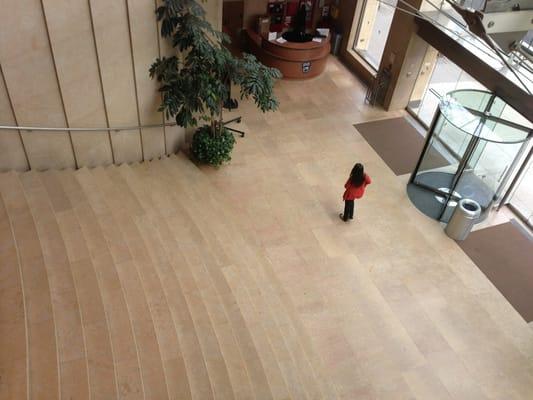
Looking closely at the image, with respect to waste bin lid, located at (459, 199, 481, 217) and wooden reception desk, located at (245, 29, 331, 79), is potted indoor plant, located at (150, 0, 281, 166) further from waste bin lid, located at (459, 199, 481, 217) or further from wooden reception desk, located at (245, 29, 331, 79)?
wooden reception desk, located at (245, 29, 331, 79)

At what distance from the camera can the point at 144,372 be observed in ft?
17.7

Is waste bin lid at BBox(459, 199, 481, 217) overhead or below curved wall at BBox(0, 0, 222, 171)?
below

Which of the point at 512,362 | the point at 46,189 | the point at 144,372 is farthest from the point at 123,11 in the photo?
the point at 512,362

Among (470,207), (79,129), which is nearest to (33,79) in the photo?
(79,129)

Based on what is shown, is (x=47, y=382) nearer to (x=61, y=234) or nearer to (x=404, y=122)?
(x=61, y=234)

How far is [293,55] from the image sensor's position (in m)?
11.9

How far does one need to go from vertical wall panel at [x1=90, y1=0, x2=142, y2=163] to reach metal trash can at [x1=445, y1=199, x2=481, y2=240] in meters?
5.79

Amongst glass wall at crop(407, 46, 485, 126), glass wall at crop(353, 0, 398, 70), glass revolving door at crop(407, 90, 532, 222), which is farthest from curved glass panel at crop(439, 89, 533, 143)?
glass wall at crop(353, 0, 398, 70)

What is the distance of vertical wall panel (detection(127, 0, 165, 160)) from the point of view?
7205 mm

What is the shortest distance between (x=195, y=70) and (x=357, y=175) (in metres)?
→ 3.14

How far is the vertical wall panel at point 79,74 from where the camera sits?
662 centimetres

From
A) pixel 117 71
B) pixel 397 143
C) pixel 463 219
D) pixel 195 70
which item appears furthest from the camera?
pixel 397 143

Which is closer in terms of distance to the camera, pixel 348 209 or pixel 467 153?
pixel 348 209

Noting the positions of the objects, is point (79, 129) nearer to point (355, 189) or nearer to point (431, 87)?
point (355, 189)
